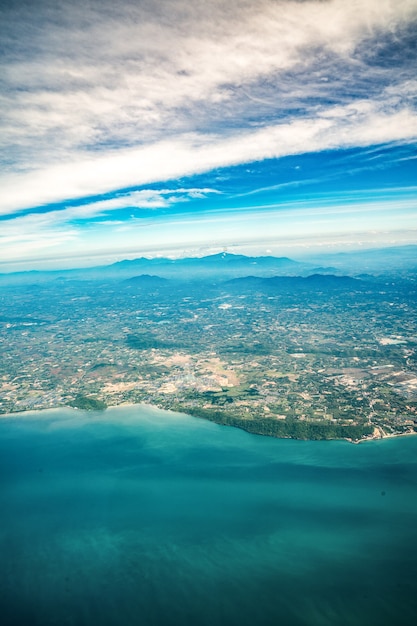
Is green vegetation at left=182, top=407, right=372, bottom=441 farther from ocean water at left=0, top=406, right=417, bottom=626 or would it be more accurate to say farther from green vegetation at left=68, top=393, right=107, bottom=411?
green vegetation at left=68, top=393, right=107, bottom=411

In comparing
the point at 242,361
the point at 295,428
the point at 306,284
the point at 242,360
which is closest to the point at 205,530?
the point at 295,428

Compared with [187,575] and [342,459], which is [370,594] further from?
[342,459]

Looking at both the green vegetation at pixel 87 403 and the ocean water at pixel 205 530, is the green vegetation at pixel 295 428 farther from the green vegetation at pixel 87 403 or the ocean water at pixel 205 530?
the green vegetation at pixel 87 403

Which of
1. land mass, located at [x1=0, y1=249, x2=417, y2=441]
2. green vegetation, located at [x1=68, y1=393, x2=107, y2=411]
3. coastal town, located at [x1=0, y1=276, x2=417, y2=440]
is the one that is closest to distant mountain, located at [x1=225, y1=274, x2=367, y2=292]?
land mass, located at [x1=0, y1=249, x2=417, y2=441]

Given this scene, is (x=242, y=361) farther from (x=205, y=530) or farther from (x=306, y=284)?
(x=306, y=284)

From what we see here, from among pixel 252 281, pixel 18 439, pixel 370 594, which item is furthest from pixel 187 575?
pixel 252 281

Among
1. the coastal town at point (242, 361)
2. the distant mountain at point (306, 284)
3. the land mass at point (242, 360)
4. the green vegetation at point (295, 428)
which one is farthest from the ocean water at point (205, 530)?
the distant mountain at point (306, 284)

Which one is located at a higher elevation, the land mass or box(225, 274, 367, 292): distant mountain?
box(225, 274, 367, 292): distant mountain
